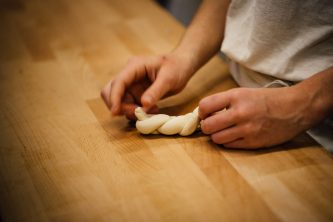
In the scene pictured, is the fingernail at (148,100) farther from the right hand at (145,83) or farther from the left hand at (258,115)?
the left hand at (258,115)

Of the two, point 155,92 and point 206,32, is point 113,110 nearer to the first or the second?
point 155,92

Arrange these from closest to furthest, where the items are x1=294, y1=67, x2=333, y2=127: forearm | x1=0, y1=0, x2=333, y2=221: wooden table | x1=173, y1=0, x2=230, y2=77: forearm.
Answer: x1=0, y1=0, x2=333, y2=221: wooden table → x1=294, y1=67, x2=333, y2=127: forearm → x1=173, y1=0, x2=230, y2=77: forearm

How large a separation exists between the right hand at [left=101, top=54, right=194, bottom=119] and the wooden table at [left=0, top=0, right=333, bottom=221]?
0.19ft

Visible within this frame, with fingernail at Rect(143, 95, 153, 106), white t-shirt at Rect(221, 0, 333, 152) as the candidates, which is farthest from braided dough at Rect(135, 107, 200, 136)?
white t-shirt at Rect(221, 0, 333, 152)

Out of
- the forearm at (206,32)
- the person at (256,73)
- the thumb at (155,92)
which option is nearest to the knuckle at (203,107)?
the person at (256,73)

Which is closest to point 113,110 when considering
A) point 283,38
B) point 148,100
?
point 148,100

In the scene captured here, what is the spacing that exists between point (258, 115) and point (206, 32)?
1.36ft

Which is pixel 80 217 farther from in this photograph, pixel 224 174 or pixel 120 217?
pixel 224 174

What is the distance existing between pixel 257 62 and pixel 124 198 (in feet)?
1.65

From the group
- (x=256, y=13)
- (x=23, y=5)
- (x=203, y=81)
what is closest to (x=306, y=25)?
(x=256, y=13)

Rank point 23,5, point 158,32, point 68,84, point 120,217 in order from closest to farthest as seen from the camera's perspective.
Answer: point 120,217 < point 68,84 < point 158,32 < point 23,5

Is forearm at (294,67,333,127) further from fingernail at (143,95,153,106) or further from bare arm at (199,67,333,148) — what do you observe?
fingernail at (143,95,153,106)

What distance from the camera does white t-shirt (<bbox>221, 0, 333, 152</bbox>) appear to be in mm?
880

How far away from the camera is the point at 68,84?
3.72ft
